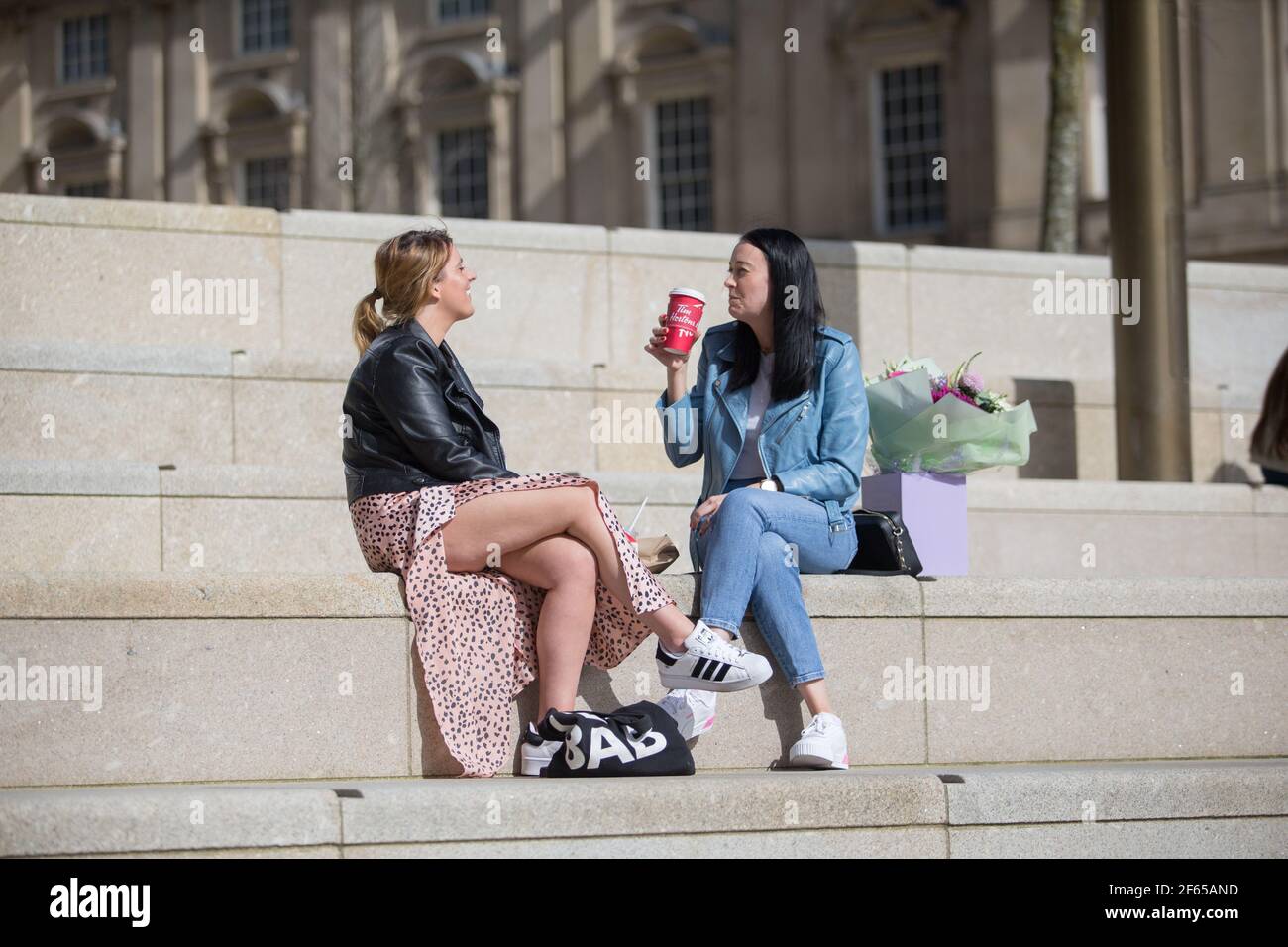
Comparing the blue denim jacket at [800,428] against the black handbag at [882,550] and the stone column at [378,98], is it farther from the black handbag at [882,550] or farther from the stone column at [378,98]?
the stone column at [378,98]

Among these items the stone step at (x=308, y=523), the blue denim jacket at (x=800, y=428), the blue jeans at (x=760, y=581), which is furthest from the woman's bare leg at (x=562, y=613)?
the stone step at (x=308, y=523)

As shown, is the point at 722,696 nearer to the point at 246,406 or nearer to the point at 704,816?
the point at 704,816

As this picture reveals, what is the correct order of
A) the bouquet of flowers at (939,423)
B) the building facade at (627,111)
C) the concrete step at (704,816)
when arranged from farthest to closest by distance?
the building facade at (627,111)
the bouquet of flowers at (939,423)
the concrete step at (704,816)

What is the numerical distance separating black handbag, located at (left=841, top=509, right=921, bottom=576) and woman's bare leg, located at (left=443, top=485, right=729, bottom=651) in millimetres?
925

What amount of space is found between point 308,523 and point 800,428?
250 cm

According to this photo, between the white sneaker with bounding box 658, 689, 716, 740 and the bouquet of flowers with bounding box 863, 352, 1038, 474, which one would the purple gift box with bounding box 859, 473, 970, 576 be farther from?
the white sneaker with bounding box 658, 689, 716, 740

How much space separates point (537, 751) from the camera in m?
5.82

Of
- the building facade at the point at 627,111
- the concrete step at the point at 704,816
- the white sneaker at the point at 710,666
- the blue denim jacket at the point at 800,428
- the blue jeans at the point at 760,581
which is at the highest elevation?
the building facade at the point at 627,111

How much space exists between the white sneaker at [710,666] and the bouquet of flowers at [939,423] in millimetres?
1775

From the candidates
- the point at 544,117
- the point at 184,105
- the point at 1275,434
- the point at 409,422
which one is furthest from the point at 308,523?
the point at 184,105

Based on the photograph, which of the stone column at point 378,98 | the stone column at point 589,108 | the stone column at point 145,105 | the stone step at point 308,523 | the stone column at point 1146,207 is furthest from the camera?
the stone column at point 145,105

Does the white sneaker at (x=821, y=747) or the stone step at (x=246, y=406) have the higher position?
the stone step at (x=246, y=406)

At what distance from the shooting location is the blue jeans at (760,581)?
6086mm
